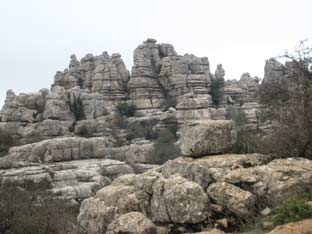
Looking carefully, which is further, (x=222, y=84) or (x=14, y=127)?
(x=222, y=84)

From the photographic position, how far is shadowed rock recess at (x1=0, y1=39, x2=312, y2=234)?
8133mm

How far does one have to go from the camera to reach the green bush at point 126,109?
5491 centimetres

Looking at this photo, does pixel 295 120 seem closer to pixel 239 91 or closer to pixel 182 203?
pixel 182 203

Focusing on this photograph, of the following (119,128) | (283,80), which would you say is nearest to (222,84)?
(119,128)

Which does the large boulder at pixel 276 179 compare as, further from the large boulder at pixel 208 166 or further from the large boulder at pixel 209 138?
the large boulder at pixel 209 138

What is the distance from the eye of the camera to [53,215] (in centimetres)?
1273

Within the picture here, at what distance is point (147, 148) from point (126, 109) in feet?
50.2

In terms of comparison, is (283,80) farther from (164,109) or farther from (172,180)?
(164,109)

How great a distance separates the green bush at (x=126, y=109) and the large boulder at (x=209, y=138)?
147 ft

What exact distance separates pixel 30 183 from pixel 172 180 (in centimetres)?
1480

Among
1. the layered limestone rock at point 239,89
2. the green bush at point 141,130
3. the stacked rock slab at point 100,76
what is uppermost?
the stacked rock slab at point 100,76

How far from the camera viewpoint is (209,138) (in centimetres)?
993

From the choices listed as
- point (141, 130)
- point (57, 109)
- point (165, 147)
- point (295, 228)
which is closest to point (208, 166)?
point (295, 228)

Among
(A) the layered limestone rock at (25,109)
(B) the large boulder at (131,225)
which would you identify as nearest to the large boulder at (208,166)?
(B) the large boulder at (131,225)
